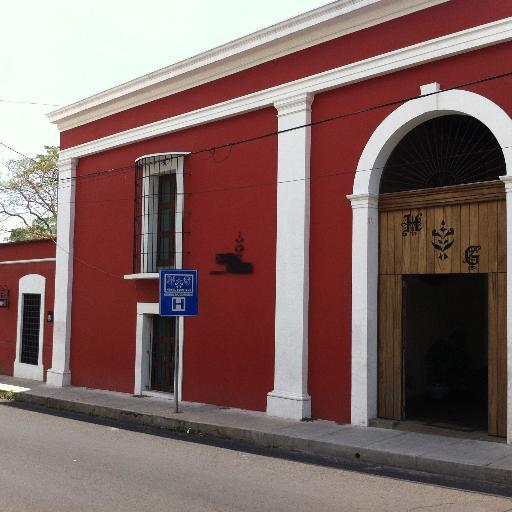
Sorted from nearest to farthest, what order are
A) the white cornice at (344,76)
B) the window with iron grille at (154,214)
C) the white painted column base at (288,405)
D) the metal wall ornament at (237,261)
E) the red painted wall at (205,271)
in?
the white cornice at (344,76) < the white painted column base at (288,405) < the red painted wall at (205,271) < the metal wall ornament at (237,261) < the window with iron grille at (154,214)

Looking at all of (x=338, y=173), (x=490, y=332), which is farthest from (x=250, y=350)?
(x=490, y=332)

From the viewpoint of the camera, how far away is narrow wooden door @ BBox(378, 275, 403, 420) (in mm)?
9383

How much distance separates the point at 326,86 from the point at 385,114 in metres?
1.09

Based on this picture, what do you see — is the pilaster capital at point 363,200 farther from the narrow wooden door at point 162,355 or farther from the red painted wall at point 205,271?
the narrow wooden door at point 162,355

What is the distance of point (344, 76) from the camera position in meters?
9.92

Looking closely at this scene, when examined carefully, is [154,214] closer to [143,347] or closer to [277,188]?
[143,347]

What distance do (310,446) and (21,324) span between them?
33.0ft

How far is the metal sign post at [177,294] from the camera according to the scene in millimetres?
10711

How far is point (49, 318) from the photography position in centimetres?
1540

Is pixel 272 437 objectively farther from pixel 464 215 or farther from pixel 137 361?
pixel 137 361

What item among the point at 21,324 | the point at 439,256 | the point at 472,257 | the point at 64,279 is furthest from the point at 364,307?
the point at 21,324

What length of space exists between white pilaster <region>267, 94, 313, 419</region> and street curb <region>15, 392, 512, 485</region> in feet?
3.49

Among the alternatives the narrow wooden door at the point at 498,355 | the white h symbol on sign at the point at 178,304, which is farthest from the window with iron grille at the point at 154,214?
the narrow wooden door at the point at 498,355

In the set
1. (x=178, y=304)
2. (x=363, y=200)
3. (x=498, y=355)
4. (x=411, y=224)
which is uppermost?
(x=363, y=200)
